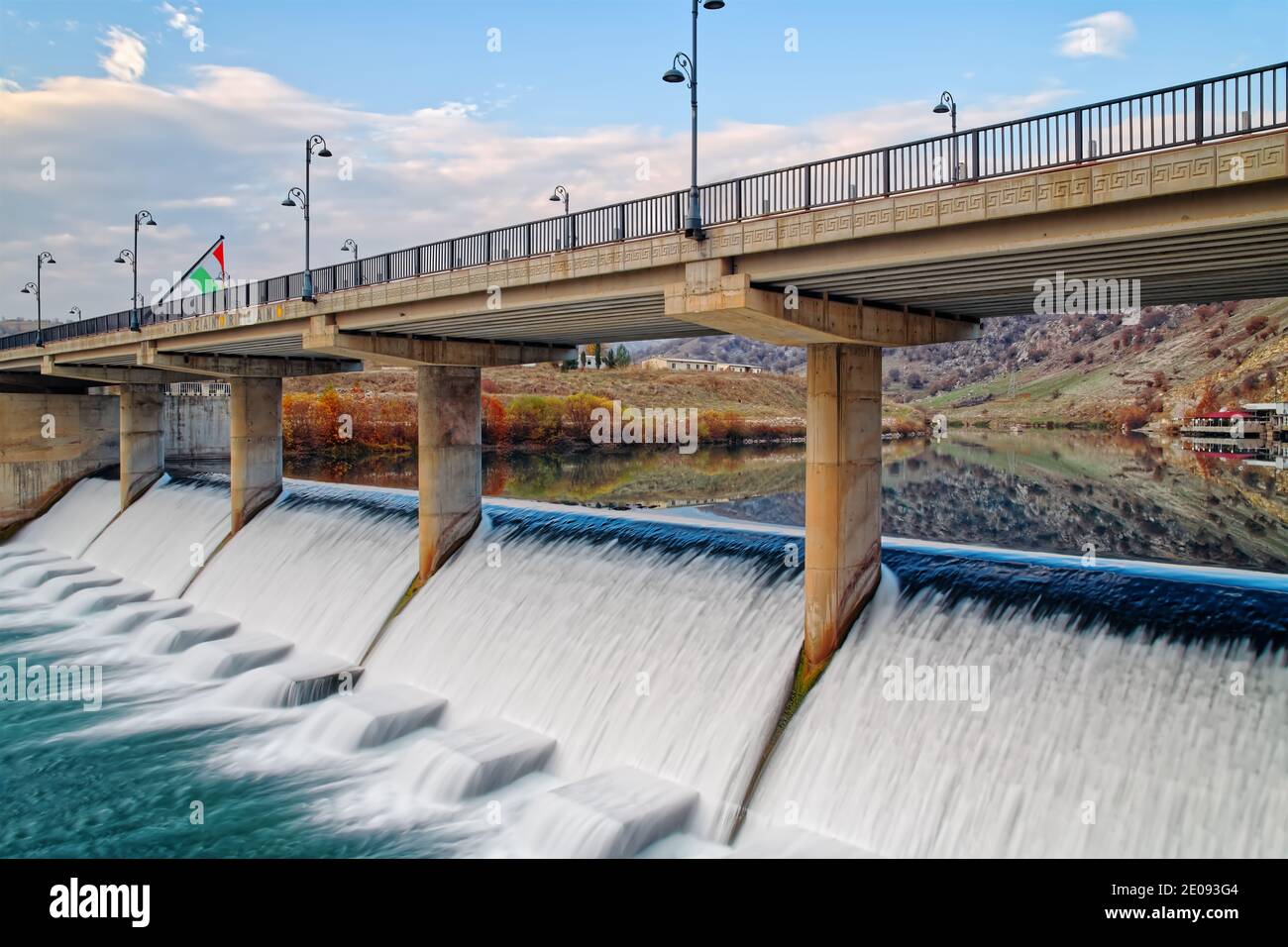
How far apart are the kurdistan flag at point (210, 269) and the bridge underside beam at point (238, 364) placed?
545 cm

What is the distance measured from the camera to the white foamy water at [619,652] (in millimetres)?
17750

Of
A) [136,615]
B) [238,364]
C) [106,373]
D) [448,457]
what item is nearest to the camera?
[448,457]

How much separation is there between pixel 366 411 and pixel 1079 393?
419ft

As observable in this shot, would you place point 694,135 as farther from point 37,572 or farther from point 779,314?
point 37,572

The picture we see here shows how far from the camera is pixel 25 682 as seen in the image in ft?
87.4

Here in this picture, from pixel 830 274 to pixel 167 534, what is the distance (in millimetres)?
35875

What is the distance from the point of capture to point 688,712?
18.3m

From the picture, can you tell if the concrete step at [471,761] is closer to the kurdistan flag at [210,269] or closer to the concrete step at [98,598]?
the concrete step at [98,598]

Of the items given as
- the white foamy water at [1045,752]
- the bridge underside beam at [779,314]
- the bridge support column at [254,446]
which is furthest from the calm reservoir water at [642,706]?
the bridge support column at [254,446]

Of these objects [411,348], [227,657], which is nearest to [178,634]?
[227,657]

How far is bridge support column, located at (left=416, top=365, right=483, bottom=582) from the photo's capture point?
29797 mm
